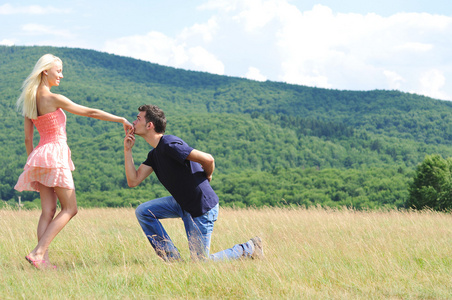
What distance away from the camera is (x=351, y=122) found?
525 feet

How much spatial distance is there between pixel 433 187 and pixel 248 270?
3400 cm

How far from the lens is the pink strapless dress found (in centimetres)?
451

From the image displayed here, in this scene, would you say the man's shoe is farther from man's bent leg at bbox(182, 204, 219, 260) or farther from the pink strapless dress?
the pink strapless dress

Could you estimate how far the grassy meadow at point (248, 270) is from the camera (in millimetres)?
3740

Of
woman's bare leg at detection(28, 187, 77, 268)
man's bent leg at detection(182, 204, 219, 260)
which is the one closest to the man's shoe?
man's bent leg at detection(182, 204, 219, 260)

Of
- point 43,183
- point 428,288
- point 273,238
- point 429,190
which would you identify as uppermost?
point 43,183

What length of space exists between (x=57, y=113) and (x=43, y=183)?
71 centimetres

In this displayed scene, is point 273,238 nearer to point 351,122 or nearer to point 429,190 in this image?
point 429,190

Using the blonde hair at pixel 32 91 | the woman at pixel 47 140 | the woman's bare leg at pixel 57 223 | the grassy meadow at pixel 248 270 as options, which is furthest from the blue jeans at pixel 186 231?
the blonde hair at pixel 32 91

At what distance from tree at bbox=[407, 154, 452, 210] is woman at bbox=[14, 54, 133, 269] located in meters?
32.7

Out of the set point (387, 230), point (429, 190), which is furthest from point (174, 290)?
point (429, 190)

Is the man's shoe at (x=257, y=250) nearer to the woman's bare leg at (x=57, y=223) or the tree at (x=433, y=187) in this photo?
the woman's bare leg at (x=57, y=223)

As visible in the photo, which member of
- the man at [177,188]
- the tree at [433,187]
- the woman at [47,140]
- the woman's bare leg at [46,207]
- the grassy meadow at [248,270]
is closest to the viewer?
the grassy meadow at [248,270]

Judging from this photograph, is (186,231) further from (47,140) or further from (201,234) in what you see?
(47,140)
